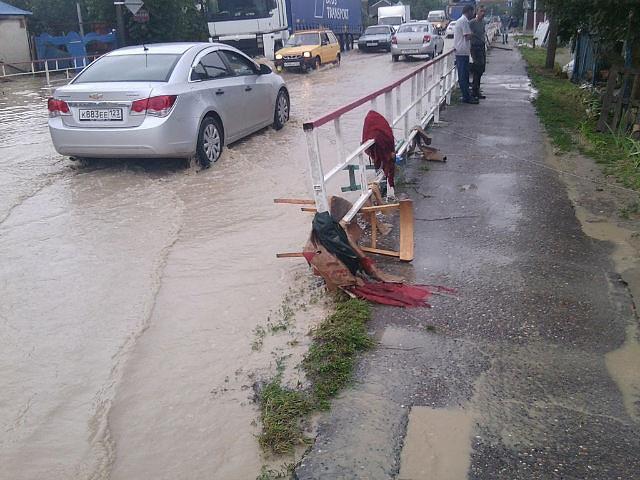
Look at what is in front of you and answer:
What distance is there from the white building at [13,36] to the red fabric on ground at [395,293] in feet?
97.1

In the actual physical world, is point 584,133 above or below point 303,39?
below

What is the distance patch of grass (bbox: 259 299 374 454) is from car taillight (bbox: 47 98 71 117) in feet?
17.9

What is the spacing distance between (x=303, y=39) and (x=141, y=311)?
23.1 m

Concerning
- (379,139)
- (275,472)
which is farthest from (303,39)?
(275,472)

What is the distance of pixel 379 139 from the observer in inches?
243

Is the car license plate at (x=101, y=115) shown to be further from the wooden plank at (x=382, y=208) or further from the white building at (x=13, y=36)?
the white building at (x=13, y=36)

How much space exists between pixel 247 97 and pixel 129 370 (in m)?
6.60

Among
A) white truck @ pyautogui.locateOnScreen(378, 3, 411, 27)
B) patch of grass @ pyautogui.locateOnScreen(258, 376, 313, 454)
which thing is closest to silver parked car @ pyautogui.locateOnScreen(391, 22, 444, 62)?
white truck @ pyautogui.locateOnScreen(378, 3, 411, 27)

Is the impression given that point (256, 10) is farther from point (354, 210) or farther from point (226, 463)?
point (226, 463)

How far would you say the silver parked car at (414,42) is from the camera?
27344mm

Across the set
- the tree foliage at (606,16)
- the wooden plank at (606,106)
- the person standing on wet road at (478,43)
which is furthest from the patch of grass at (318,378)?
the person standing on wet road at (478,43)

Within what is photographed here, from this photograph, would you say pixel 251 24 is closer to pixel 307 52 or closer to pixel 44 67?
pixel 307 52

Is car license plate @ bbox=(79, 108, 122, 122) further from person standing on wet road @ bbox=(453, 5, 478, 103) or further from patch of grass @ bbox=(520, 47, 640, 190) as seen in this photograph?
person standing on wet road @ bbox=(453, 5, 478, 103)

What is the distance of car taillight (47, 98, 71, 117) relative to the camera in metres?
8.02
